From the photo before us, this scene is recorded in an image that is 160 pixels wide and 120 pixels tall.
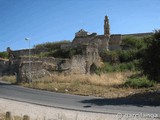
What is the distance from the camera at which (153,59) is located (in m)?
19.3

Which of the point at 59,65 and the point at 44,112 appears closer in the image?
the point at 44,112

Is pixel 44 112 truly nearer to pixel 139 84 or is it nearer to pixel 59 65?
pixel 139 84

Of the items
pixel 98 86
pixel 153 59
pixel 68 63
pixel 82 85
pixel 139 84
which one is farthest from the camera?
pixel 68 63

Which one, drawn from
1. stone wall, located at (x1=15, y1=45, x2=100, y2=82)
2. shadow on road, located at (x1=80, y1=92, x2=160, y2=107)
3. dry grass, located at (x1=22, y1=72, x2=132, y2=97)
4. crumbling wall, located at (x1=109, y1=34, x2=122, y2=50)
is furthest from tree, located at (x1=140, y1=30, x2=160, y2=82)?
crumbling wall, located at (x1=109, y1=34, x2=122, y2=50)

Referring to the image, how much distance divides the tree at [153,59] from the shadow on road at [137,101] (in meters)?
1.40

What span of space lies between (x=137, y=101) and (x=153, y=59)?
150 inches

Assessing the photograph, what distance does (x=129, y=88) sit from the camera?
22.2 meters

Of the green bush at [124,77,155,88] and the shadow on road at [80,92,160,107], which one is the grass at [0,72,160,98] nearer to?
the green bush at [124,77,155,88]

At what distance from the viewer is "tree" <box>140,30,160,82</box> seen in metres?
19.1

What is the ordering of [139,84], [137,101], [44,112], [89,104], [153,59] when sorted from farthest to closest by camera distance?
[139,84], [153,59], [137,101], [89,104], [44,112]

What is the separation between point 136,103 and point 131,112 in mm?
2895

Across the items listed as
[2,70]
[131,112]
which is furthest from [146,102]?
[2,70]

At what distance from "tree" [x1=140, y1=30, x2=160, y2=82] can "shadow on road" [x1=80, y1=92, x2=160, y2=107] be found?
55.3 inches

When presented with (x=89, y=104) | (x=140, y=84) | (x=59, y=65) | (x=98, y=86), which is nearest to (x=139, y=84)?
(x=140, y=84)
